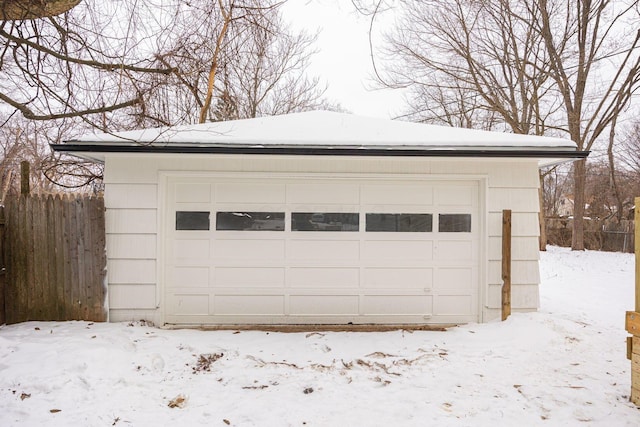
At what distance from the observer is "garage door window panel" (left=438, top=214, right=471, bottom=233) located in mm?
5484

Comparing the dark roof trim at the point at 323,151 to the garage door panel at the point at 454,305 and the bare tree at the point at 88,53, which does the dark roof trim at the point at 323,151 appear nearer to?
the bare tree at the point at 88,53

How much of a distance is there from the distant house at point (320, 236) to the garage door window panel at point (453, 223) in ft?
0.05

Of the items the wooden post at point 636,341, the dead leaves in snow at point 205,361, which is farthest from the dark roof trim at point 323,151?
the dead leaves in snow at point 205,361

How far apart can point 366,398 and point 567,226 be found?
17.7m

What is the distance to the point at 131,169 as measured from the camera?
202 inches

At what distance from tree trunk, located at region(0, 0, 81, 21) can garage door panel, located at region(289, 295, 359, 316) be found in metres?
4.19

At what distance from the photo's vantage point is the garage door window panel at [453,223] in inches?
216

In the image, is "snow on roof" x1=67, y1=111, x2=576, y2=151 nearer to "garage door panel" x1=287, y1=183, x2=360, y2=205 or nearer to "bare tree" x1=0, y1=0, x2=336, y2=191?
"bare tree" x1=0, y1=0, x2=336, y2=191

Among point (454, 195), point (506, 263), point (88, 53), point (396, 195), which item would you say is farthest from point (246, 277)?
point (506, 263)

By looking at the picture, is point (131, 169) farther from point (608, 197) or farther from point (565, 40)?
point (608, 197)

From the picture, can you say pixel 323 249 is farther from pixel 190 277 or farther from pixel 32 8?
pixel 32 8

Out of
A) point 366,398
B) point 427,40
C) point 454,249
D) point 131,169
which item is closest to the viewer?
point 366,398

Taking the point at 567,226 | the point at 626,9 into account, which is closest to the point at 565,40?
the point at 626,9

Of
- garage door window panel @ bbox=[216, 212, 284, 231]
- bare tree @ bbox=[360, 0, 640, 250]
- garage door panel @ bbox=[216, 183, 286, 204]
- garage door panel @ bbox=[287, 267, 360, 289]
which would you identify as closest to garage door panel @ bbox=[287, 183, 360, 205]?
garage door panel @ bbox=[216, 183, 286, 204]
